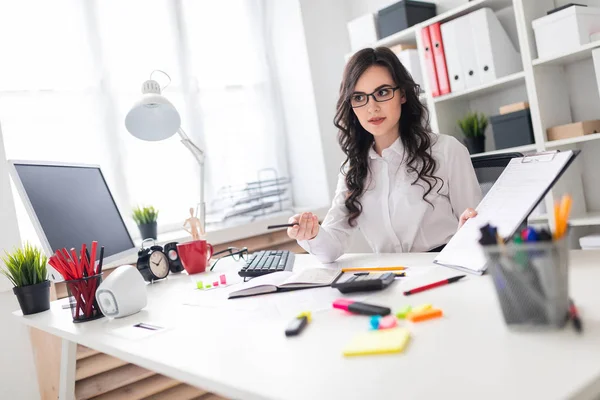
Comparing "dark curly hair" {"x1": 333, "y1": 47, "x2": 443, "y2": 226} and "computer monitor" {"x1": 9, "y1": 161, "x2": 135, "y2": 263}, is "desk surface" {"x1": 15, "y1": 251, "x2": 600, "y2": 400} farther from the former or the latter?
"dark curly hair" {"x1": 333, "y1": 47, "x2": 443, "y2": 226}

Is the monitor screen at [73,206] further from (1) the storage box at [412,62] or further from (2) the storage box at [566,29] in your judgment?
(2) the storage box at [566,29]

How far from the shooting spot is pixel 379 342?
0.76m

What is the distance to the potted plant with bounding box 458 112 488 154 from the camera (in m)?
2.70

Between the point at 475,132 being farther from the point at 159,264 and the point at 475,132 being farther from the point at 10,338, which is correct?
the point at 10,338

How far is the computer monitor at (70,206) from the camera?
56.4 inches

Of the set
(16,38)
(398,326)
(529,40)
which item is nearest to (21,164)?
(398,326)

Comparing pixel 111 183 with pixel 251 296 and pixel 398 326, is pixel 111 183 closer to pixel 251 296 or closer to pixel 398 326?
pixel 251 296

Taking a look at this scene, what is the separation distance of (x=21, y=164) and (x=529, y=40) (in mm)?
2087

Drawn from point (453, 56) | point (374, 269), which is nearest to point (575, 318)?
point (374, 269)

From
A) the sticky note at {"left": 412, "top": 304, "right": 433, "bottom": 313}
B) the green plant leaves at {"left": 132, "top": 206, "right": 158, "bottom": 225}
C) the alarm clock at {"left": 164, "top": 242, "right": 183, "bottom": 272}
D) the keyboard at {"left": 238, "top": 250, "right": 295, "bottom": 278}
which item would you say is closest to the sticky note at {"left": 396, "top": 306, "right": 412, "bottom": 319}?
the sticky note at {"left": 412, "top": 304, "right": 433, "bottom": 313}

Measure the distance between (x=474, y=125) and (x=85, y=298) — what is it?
6.84 ft

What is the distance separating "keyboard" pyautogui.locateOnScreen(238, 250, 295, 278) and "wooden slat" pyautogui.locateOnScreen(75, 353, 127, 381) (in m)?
0.94

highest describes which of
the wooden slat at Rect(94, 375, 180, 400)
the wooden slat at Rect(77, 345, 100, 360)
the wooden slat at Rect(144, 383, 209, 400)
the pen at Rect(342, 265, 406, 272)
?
the pen at Rect(342, 265, 406, 272)

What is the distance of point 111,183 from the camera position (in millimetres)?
2730
